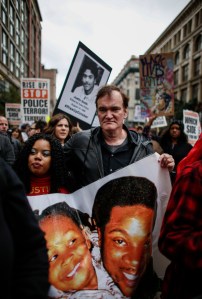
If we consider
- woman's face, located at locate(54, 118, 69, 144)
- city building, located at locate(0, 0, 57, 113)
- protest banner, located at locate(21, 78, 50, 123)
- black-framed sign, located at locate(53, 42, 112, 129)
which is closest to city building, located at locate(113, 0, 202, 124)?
city building, located at locate(0, 0, 57, 113)

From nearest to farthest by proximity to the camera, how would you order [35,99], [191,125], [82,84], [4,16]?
[82,84] < [35,99] < [191,125] < [4,16]

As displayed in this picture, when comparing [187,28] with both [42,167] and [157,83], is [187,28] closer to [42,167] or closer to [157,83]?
[157,83]

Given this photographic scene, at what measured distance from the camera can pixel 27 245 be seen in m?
1.11

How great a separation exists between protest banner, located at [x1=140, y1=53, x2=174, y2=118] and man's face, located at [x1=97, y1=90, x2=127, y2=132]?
4.65m

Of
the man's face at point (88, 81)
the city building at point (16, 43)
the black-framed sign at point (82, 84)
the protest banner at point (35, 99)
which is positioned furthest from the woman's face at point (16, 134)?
the city building at point (16, 43)

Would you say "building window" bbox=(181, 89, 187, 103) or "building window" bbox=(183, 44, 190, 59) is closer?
"building window" bbox=(183, 44, 190, 59)

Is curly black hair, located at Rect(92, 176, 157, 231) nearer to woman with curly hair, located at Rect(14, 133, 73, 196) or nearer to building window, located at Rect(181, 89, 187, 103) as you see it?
woman with curly hair, located at Rect(14, 133, 73, 196)

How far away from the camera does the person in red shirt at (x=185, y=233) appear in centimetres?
137

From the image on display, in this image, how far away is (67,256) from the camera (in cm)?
180

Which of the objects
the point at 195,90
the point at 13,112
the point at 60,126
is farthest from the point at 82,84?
the point at 195,90

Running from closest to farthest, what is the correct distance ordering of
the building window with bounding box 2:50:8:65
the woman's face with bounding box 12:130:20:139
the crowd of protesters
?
the crowd of protesters → the woman's face with bounding box 12:130:20:139 → the building window with bounding box 2:50:8:65

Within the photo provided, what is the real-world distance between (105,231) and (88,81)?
243 centimetres

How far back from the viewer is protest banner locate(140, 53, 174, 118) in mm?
7016

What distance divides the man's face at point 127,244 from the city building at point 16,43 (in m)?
21.9
